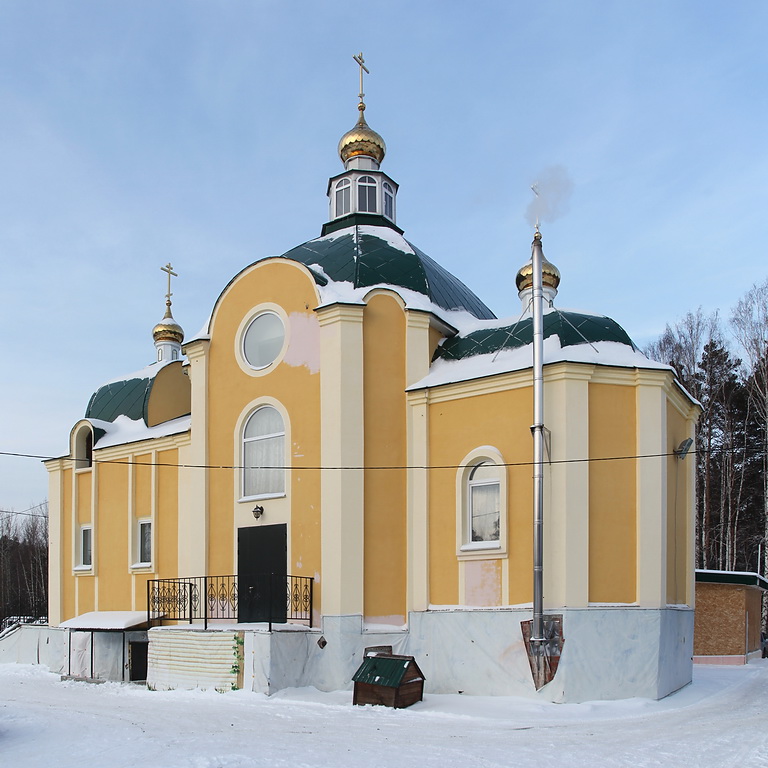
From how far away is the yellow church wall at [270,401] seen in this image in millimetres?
14945

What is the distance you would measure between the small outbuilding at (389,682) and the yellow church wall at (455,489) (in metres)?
1.89

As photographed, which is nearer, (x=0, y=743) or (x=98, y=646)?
(x=0, y=743)

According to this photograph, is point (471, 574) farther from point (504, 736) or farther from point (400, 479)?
point (504, 736)

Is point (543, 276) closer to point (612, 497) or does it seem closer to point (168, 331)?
point (612, 497)

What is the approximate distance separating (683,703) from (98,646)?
36.8 ft

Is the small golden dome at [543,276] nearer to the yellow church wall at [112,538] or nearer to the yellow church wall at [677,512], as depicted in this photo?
the yellow church wall at [677,512]

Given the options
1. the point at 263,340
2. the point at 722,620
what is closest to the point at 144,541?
the point at 263,340

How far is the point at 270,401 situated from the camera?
15.7m

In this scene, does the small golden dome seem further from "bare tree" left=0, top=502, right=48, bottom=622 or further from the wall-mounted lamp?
"bare tree" left=0, top=502, right=48, bottom=622

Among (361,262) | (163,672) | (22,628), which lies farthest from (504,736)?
(22,628)

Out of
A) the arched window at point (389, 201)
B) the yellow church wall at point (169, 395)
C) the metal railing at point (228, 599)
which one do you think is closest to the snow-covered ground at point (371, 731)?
the metal railing at point (228, 599)

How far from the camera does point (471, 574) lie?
1377 centimetres

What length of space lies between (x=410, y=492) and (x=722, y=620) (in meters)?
9.68

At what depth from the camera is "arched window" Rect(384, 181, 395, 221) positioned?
1939 cm
